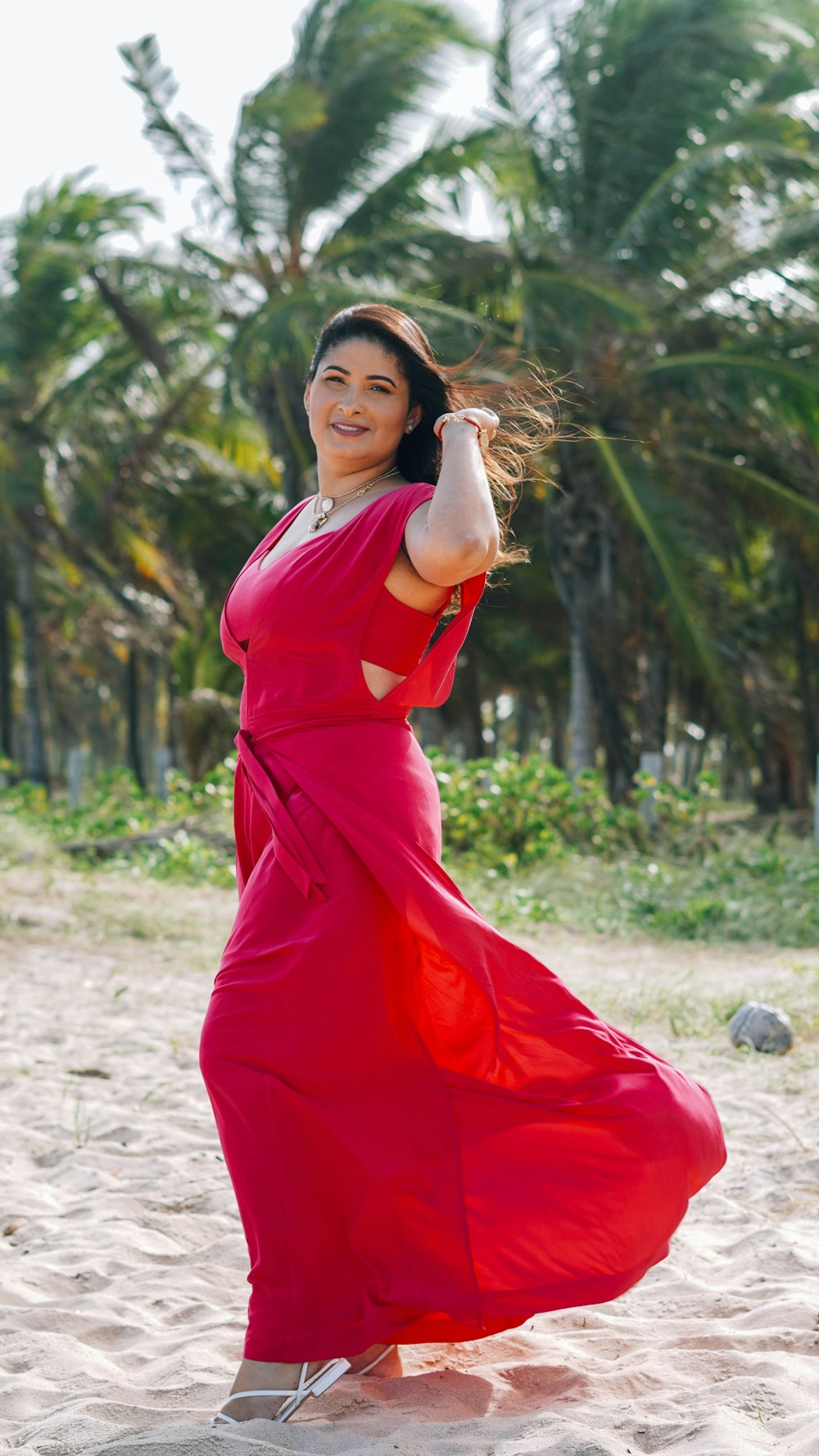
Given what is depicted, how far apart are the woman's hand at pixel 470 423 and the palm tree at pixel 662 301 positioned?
830 centimetres

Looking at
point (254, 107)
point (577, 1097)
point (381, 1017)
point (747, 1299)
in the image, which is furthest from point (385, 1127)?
point (254, 107)

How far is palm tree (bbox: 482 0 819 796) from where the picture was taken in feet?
34.5

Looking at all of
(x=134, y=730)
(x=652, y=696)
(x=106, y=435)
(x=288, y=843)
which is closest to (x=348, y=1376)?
(x=288, y=843)

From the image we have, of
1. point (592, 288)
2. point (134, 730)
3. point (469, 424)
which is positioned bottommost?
point (134, 730)

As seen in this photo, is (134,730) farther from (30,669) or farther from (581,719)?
(581,719)

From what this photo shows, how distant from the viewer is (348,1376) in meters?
2.21

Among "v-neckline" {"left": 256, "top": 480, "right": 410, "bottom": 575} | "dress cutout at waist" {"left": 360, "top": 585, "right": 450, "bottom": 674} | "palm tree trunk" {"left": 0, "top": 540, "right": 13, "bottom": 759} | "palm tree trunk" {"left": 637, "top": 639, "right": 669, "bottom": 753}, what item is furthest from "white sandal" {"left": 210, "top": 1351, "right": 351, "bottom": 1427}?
"palm tree trunk" {"left": 0, "top": 540, "right": 13, "bottom": 759}

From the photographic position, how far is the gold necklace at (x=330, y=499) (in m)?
2.34

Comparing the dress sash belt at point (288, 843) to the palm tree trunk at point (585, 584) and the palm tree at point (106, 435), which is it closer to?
the palm tree trunk at point (585, 584)

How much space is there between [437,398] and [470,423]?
232 millimetres

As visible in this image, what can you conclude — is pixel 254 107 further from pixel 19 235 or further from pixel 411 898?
pixel 411 898

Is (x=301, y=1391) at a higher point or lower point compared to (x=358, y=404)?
lower

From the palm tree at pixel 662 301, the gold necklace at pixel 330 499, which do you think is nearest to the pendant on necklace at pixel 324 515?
the gold necklace at pixel 330 499

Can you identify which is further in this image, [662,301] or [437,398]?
[662,301]
